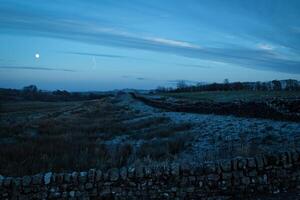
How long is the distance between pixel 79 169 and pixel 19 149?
5.61 metres

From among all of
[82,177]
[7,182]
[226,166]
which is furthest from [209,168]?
[7,182]

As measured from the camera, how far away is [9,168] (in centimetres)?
1062

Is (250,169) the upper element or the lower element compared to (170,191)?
upper

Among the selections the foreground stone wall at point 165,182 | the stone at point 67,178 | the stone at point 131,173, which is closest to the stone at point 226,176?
the foreground stone wall at point 165,182

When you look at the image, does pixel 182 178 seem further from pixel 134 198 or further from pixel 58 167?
pixel 58 167

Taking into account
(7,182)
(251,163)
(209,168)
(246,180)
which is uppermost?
(251,163)

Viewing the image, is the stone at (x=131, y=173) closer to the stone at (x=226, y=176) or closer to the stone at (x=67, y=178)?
the stone at (x=67, y=178)

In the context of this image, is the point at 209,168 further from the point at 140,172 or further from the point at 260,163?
the point at 140,172

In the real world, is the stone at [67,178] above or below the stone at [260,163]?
below

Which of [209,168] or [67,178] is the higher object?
[209,168]

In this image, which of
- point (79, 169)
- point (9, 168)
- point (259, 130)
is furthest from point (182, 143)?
point (9, 168)

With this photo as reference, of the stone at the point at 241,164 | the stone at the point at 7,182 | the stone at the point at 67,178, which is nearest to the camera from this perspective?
the stone at the point at 7,182

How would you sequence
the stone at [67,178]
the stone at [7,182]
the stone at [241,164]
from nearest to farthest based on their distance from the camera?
1. the stone at [7,182]
2. the stone at [67,178]
3. the stone at [241,164]

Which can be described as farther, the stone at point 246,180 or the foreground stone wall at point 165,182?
the stone at point 246,180
